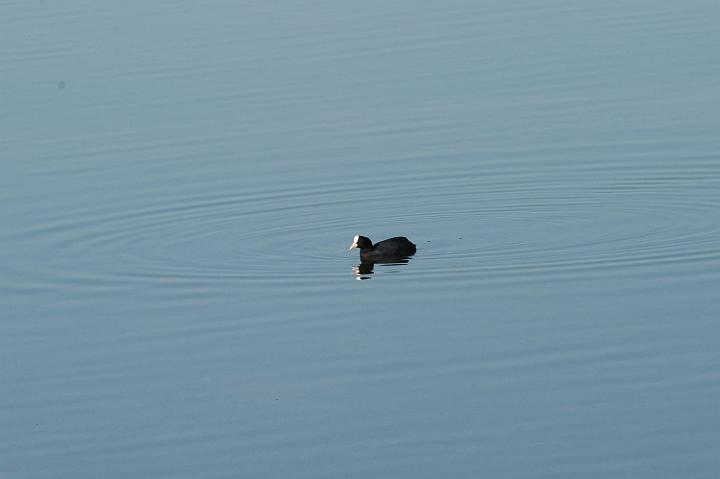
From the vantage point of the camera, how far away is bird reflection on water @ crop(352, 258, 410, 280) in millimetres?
18047

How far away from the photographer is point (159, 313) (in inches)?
658

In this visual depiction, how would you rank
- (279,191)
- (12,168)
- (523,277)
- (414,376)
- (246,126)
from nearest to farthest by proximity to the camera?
(414,376), (523,277), (279,191), (12,168), (246,126)

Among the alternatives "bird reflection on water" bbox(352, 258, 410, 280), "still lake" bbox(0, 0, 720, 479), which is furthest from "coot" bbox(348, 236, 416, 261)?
"still lake" bbox(0, 0, 720, 479)

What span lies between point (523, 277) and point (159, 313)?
12.4 feet

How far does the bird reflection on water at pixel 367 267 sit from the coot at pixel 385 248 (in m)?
0.06

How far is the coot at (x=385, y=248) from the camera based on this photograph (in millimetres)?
18297

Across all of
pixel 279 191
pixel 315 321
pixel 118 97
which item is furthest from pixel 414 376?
pixel 118 97

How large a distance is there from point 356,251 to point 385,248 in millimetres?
775

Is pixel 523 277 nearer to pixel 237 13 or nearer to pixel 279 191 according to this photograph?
pixel 279 191

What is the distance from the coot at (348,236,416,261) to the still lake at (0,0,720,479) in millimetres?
170

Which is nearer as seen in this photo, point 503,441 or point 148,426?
point 503,441

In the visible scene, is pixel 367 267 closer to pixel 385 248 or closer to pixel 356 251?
pixel 385 248

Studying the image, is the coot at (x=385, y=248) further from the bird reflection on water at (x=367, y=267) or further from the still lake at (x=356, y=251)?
the still lake at (x=356, y=251)

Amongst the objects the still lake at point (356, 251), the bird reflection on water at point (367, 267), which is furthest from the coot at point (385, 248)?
the still lake at point (356, 251)
